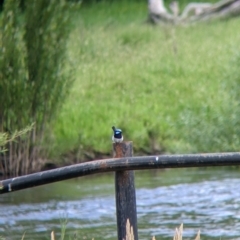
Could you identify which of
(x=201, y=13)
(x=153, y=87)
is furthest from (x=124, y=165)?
(x=201, y=13)

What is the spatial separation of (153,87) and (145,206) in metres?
6.47

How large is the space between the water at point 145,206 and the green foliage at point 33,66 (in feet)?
2.96

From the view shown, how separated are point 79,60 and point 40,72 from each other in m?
5.50

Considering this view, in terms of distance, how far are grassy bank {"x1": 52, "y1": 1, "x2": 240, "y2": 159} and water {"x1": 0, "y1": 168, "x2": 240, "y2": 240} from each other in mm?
550

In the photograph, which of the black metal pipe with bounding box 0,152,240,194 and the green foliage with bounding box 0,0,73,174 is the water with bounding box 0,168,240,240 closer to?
the green foliage with bounding box 0,0,73,174

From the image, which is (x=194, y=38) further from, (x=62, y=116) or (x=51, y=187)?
(x=51, y=187)

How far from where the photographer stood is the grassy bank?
1185cm

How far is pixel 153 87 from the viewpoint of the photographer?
16672 mm

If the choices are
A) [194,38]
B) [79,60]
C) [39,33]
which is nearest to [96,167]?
[39,33]

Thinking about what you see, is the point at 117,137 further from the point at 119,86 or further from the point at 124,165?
the point at 119,86

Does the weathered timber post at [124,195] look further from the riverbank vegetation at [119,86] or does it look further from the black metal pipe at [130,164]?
the riverbank vegetation at [119,86]

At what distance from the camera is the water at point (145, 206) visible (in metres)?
8.82

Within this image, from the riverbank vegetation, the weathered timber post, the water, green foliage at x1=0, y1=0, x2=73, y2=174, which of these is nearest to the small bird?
the weathered timber post

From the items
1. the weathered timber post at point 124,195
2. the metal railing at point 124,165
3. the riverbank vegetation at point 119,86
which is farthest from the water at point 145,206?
the metal railing at point 124,165
